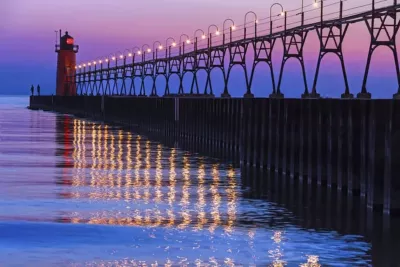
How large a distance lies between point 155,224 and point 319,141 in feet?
26.3

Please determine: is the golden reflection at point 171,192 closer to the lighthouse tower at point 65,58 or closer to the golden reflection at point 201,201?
the golden reflection at point 201,201

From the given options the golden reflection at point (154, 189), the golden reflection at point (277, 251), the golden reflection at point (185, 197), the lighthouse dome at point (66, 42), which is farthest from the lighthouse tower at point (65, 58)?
the golden reflection at point (277, 251)

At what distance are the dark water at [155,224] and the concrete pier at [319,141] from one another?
4.50 feet

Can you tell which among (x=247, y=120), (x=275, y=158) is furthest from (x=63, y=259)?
(x=247, y=120)

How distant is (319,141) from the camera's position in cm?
2519

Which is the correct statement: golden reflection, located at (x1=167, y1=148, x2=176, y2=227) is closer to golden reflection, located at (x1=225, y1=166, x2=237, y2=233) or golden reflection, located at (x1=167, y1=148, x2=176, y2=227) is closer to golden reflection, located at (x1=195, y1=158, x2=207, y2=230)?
golden reflection, located at (x1=195, y1=158, x2=207, y2=230)

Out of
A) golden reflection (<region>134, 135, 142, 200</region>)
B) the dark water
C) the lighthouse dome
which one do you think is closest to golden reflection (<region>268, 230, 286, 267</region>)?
the dark water

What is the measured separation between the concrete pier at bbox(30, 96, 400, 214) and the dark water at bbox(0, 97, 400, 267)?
1.37 metres

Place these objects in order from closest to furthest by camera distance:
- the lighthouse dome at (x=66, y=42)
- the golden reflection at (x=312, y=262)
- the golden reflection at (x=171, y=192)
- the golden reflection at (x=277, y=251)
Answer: the golden reflection at (x=312, y=262) → the golden reflection at (x=277, y=251) → the golden reflection at (x=171, y=192) → the lighthouse dome at (x=66, y=42)

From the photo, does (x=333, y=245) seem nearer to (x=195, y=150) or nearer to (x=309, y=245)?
(x=309, y=245)

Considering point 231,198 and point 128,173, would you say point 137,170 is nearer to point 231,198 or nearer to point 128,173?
point 128,173

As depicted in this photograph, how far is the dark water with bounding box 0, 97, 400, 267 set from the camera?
1496cm

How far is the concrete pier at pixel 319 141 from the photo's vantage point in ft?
65.1

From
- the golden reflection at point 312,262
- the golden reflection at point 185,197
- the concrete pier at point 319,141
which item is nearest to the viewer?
the golden reflection at point 312,262
